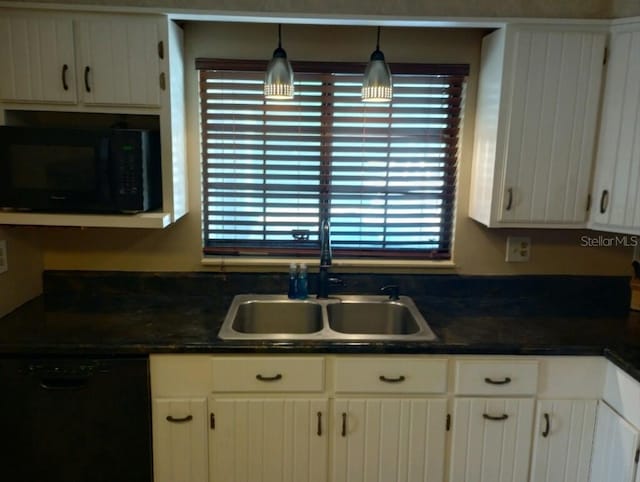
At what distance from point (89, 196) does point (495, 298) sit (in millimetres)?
1876

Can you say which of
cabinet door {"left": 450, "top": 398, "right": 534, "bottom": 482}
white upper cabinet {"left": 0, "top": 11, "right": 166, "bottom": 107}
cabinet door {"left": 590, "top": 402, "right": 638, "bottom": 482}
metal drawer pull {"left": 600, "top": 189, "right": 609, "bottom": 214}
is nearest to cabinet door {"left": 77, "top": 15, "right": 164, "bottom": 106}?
white upper cabinet {"left": 0, "top": 11, "right": 166, "bottom": 107}

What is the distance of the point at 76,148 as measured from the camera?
5.87ft

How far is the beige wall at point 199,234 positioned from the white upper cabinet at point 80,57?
304 mm

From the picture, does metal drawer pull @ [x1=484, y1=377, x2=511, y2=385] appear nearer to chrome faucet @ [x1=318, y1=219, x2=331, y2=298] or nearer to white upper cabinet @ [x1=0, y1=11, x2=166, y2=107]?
chrome faucet @ [x1=318, y1=219, x2=331, y2=298]

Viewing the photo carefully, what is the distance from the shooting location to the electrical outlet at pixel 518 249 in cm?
231

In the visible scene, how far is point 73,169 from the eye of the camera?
71.1 inches

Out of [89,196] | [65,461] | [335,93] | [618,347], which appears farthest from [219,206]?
[618,347]

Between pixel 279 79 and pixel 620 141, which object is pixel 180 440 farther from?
pixel 620 141

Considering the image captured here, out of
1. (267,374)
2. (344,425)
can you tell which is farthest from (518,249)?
(267,374)

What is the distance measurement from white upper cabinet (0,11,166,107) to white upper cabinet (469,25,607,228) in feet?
4.56

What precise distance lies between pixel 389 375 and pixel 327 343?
26cm

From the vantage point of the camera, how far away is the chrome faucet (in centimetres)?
218

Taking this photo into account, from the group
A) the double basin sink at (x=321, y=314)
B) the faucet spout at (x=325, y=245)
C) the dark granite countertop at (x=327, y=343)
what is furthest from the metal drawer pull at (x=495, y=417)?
the faucet spout at (x=325, y=245)

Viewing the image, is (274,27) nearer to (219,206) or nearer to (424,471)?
(219,206)
